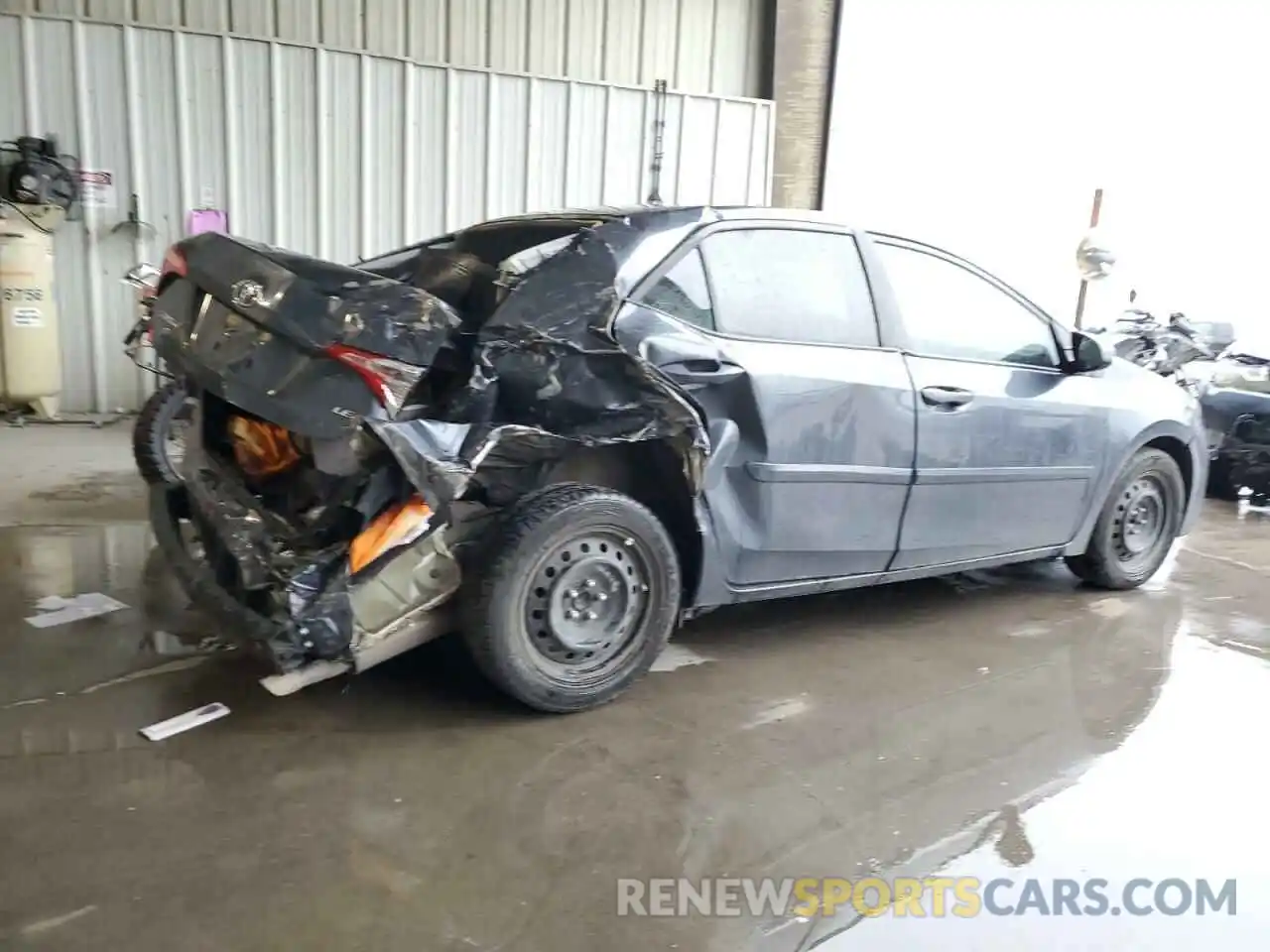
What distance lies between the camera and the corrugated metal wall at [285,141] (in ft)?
23.5

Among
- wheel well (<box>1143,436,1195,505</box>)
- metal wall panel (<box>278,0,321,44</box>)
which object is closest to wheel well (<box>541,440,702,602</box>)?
wheel well (<box>1143,436,1195,505</box>)

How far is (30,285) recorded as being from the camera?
698 cm

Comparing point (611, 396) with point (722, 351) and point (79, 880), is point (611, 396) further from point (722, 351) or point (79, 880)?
point (79, 880)

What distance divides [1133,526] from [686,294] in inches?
106

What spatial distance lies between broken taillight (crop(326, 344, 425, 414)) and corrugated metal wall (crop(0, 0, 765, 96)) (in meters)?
6.01

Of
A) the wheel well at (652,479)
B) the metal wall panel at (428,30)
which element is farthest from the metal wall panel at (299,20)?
the wheel well at (652,479)

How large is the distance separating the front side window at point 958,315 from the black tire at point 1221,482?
397 cm

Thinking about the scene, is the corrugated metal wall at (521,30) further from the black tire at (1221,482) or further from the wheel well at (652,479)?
the wheel well at (652,479)

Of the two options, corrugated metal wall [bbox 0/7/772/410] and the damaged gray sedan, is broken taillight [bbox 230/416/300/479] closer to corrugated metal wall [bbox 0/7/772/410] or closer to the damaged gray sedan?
the damaged gray sedan

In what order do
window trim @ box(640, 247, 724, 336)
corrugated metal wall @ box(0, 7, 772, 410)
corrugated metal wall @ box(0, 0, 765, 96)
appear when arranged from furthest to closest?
corrugated metal wall @ box(0, 0, 765, 96)
corrugated metal wall @ box(0, 7, 772, 410)
window trim @ box(640, 247, 724, 336)

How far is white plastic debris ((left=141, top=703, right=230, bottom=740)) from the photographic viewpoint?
111 inches

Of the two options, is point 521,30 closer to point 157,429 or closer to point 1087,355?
point 157,429

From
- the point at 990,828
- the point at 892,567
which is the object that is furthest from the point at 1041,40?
the point at 990,828

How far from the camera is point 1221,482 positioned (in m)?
7.30
